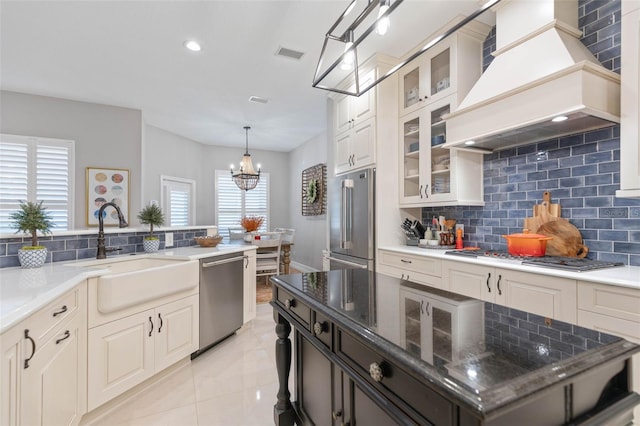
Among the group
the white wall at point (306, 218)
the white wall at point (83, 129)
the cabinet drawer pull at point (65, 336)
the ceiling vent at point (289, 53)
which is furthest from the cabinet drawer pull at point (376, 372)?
the white wall at point (306, 218)

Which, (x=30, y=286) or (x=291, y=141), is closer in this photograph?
(x=30, y=286)

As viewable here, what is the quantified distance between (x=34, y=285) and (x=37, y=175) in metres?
3.26

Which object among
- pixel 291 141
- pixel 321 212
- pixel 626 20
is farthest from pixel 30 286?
pixel 291 141

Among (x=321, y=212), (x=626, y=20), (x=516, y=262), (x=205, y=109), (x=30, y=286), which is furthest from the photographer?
(x=321, y=212)

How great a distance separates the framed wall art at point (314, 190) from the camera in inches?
221

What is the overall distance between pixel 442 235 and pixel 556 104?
143 cm

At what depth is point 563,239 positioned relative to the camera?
209cm

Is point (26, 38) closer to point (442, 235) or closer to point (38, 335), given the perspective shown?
point (38, 335)

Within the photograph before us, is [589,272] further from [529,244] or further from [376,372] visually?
[376,372]

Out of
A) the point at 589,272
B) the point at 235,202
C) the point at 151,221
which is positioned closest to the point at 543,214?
the point at 589,272

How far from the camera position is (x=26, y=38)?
104 inches

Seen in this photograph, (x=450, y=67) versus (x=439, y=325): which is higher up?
(x=450, y=67)

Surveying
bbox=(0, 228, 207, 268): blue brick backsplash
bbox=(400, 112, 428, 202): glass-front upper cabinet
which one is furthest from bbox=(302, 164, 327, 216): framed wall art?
bbox=(0, 228, 207, 268): blue brick backsplash

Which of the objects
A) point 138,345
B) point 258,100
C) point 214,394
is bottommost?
point 214,394
